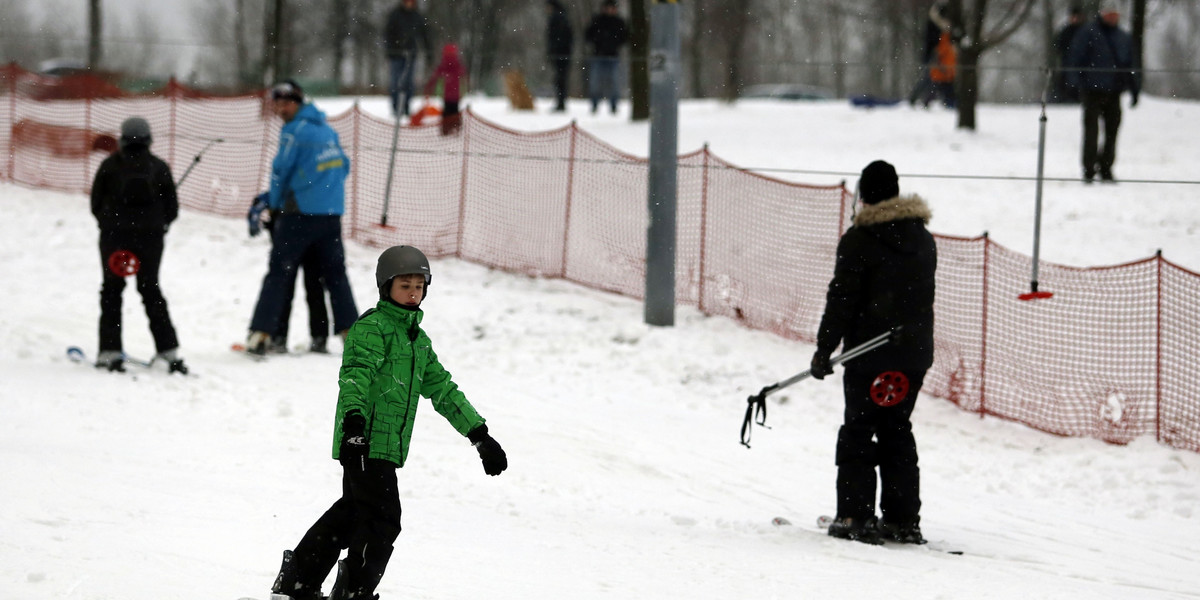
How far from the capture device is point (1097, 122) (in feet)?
45.1

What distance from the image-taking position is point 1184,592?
5512 millimetres

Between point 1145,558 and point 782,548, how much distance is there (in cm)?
173

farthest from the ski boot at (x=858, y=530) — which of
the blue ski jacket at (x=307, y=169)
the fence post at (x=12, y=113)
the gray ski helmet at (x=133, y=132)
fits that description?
the fence post at (x=12, y=113)

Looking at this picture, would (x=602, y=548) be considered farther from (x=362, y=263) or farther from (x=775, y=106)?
(x=775, y=106)

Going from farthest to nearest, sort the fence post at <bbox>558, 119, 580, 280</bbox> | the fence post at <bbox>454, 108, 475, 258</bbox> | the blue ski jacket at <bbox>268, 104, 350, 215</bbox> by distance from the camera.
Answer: the fence post at <bbox>454, 108, 475, 258</bbox> < the fence post at <bbox>558, 119, 580, 280</bbox> < the blue ski jacket at <bbox>268, 104, 350, 215</bbox>

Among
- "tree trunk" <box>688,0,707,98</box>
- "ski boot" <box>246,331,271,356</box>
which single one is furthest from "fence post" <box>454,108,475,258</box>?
"tree trunk" <box>688,0,707,98</box>

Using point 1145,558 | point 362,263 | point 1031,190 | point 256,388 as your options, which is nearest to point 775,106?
point 1031,190

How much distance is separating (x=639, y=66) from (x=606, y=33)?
82cm

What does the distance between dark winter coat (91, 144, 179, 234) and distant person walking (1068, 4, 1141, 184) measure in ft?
31.7

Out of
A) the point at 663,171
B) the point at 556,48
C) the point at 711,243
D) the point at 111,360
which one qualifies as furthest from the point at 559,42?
the point at 111,360

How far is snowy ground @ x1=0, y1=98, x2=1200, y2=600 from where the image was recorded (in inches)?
207

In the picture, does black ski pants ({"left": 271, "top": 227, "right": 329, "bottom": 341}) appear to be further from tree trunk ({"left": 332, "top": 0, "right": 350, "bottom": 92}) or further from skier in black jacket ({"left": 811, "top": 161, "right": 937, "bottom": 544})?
tree trunk ({"left": 332, "top": 0, "right": 350, "bottom": 92})

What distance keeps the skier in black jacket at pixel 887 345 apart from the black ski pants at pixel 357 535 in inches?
95.3

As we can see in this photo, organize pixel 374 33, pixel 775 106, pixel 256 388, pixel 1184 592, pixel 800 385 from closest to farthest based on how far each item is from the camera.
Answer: pixel 1184 592, pixel 256 388, pixel 800 385, pixel 775 106, pixel 374 33
